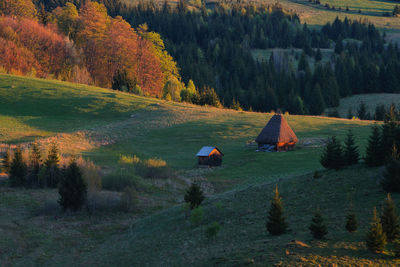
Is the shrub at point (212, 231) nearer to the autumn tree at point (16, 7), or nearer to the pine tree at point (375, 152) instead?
the pine tree at point (375, 152)

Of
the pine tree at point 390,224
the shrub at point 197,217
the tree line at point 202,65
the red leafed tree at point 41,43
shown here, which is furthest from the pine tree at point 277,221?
the red leafed tree at point 41,43

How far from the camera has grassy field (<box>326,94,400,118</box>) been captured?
422ft

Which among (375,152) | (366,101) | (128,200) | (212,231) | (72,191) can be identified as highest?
(366,101)

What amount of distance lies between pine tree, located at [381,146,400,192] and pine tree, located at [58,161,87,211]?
18406mm

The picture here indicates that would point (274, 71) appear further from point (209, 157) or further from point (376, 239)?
point (376, 239)

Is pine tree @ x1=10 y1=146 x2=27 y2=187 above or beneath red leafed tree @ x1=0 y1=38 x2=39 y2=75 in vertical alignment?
beneath

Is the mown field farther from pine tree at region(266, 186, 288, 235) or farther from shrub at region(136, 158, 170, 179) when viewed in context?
shrub at region(136, 158, 170, 179)

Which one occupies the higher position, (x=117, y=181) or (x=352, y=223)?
(x=352, y=223)

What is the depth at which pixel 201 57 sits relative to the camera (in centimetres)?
17088

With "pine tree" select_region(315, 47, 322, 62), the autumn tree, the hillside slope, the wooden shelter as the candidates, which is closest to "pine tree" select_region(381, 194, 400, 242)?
the hillside slope

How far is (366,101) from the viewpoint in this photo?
136125 mm

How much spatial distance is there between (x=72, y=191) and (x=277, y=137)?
88.9ft

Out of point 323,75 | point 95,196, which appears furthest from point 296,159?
point 323,75

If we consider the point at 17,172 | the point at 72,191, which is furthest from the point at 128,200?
the point at 17,172
